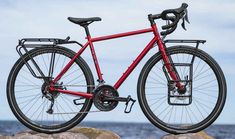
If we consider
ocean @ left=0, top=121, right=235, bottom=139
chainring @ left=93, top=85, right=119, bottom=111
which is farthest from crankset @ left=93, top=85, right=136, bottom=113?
ocean @ left=0, top=121, right=235, bottom=139

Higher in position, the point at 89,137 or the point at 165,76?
the point at 165,76

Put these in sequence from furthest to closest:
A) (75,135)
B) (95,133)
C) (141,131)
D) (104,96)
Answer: (141,131) → (95,133) → (75,135) → (104,96)

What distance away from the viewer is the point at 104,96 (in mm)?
9555

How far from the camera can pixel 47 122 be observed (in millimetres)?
10523

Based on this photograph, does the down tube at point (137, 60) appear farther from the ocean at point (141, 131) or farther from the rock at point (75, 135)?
the ocean at point (141, 131)

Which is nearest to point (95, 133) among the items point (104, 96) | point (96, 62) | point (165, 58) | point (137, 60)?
point (104, 96)

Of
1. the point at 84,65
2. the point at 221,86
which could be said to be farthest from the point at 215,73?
the point at 84,65

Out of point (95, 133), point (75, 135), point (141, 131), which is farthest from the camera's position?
point (141, 131)

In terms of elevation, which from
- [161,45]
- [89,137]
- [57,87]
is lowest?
[89,137]

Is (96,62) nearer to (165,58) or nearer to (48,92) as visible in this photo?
(48,92)

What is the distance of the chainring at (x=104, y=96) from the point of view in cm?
956

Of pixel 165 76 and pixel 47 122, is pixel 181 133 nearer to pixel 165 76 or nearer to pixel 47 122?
pixel 165 76

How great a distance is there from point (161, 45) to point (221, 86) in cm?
123

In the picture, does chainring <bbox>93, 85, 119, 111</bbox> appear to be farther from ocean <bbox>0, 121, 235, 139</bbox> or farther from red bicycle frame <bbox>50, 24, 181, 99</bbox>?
ocean <bbox>0, 121, 235, 139</bbox>
